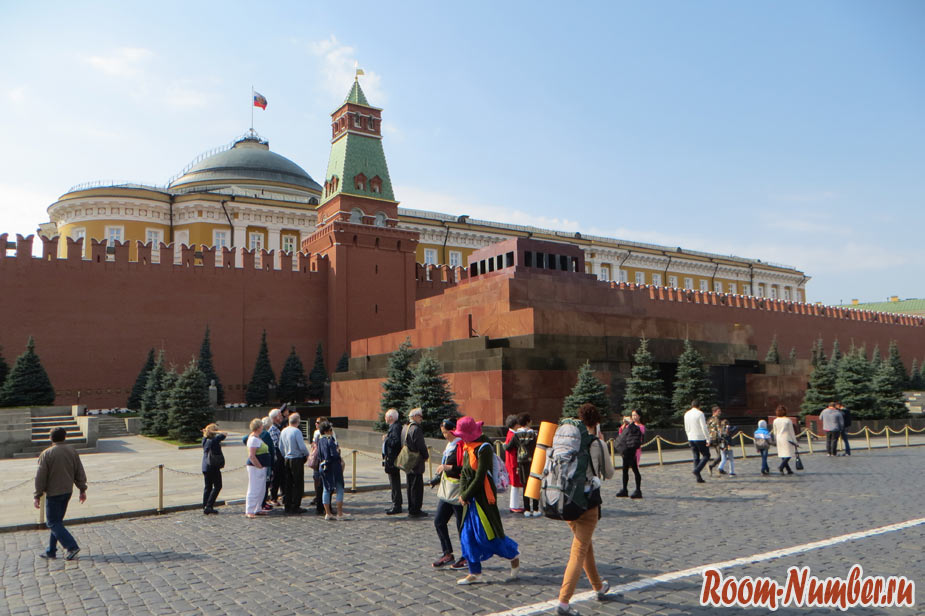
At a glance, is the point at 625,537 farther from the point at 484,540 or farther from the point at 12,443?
the point at 12,443

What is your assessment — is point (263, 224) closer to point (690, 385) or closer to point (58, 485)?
point (690, 385)

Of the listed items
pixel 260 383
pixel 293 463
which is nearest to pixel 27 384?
pixel 260 383

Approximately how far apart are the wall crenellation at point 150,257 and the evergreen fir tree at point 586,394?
Result: 17.1m

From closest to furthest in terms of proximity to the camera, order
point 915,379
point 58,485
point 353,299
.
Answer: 1. point 58,485
2. point 353,299
3. point 915,379

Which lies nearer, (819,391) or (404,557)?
(404,557)

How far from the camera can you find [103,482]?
10.4 m

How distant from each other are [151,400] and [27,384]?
12.5 feet

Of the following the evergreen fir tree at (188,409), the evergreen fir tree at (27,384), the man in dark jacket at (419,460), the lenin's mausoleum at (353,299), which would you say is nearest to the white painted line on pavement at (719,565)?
the man in dark jacket at (419,460)

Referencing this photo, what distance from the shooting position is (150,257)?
26.0 meters

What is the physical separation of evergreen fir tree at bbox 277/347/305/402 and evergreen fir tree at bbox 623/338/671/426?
15.0 metres

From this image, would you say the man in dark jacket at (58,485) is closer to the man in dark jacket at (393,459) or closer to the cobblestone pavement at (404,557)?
the cobblestone pavement at (404,557)

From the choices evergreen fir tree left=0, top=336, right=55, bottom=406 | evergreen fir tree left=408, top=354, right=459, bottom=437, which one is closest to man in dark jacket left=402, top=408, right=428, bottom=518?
evergreen fir tree left=408, top=354, right=459, bottom=437

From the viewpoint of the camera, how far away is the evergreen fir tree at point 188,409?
1805 centimetres

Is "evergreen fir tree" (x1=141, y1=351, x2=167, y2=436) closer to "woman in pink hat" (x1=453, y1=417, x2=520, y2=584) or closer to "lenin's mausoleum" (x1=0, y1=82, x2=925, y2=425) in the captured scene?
"lenin's mausoleum" (x1=0, y1=82, x2=925, y2=425)
